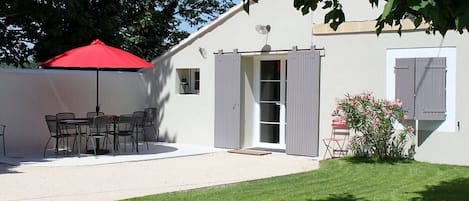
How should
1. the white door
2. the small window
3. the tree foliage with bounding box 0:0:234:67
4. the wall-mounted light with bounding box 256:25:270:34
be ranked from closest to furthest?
the wall-mounted light with bounding box 256:25:270:34, the white door, the small window, the tree foliage with bounding box 0:0:234:67

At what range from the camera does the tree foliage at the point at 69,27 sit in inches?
644

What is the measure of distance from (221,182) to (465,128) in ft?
14.8

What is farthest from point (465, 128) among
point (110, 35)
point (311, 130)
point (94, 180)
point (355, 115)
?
point (110, 35)

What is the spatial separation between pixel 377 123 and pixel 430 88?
43.4 inches

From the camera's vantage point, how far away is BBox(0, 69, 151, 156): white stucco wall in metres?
12.1

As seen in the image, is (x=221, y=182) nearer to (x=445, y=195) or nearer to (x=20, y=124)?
(x=445, y=195)

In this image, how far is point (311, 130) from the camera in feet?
38.1

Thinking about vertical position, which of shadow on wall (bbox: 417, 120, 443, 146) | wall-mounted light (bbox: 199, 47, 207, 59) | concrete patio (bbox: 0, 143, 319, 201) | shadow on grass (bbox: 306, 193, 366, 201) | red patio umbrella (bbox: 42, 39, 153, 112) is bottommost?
concrete patio (bbox: 0, 143, 319, 201)

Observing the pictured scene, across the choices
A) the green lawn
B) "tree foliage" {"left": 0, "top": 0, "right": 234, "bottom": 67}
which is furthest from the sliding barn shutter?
"tree foliage" {"left": 0, "top": 0, "right": 234, "bottom": 67}

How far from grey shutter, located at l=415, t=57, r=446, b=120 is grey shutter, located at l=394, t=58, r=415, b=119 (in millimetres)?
81

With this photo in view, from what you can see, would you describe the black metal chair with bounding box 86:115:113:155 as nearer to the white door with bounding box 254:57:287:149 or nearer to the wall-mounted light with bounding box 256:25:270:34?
the white door with bounding box 254:57:287:149

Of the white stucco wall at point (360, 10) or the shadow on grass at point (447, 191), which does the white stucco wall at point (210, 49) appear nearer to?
the white stucco wall at point (360, 10)

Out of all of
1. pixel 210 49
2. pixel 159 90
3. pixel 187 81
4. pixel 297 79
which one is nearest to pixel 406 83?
pixel 297 79

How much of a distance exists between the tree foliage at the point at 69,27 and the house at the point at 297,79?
3593mm
